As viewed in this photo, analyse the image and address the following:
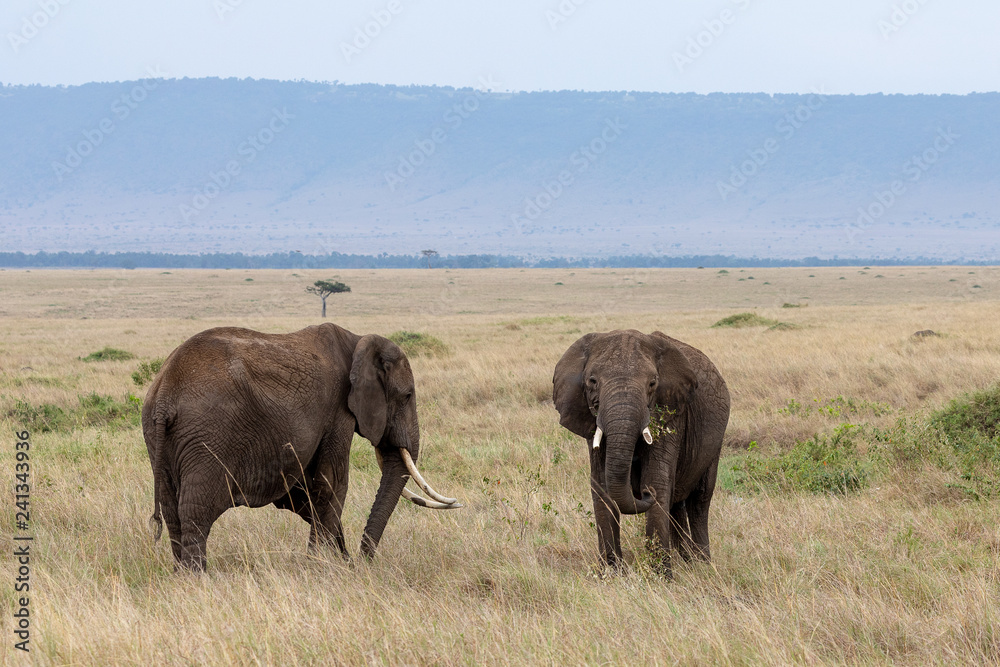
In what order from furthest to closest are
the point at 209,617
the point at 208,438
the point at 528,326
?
the point at 528,326, the point at 208,438, the point at 209,617

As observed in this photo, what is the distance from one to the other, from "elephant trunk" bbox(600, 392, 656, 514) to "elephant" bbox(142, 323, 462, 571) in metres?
1.60

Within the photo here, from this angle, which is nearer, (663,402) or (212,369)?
(212,369)

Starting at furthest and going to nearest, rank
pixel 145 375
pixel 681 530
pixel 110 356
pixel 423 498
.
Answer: pixel 110 356, pixel 145 375, pixel 423 498, pixel 681 530

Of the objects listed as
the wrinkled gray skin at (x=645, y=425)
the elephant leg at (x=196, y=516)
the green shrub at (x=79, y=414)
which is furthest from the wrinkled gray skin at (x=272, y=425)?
the green shrub at (x=79, y=414)

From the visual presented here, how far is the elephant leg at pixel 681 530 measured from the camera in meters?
6.48

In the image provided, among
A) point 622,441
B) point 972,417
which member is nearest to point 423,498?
point 622,441

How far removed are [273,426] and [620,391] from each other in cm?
222

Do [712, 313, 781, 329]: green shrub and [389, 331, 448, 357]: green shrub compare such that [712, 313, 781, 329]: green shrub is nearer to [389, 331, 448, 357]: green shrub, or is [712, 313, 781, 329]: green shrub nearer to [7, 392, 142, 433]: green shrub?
[389, 331, 448, 357]: green shrub

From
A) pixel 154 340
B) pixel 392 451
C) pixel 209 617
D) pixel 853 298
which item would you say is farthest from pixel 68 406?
pixel 853 298

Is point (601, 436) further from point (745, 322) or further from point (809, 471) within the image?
point (745, 322)

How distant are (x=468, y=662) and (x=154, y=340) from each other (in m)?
28.6

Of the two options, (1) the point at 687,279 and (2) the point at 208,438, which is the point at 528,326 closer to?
(2) the point at 208,438

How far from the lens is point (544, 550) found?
6688 millimetres

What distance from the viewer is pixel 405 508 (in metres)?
7.97
